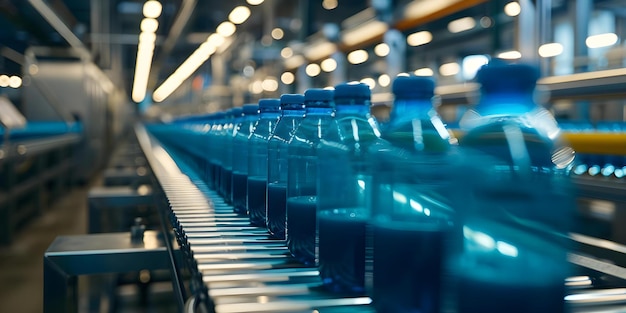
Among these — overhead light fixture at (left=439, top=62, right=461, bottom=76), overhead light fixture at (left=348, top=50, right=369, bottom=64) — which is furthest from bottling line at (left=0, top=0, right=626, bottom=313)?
overhead light fixture at (left=439, top=62, right=461, bottom=76)

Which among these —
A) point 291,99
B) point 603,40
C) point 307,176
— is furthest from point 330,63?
point 307,176

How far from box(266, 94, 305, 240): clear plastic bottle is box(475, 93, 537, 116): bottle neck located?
1.63 feet

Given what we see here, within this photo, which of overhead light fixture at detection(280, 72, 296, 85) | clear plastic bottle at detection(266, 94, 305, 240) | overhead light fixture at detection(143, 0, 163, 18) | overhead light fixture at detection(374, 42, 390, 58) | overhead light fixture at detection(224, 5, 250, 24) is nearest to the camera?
clear plastic bottle at detection(266, 94, 305, 240)

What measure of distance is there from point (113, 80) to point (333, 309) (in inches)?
740

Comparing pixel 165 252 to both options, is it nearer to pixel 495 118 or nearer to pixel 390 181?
pixel 390 181

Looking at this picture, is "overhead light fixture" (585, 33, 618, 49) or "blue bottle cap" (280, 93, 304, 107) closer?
"blue bottle cap" (280, 93, 304, 107)

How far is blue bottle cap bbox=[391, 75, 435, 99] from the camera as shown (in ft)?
2.07

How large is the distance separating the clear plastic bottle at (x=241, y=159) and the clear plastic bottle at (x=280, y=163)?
0.21 meters

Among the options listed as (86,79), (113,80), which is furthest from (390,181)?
(113,80)

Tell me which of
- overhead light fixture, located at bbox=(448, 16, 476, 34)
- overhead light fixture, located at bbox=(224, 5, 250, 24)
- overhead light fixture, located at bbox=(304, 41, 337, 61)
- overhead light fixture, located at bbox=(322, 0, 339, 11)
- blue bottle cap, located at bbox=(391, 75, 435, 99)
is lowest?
blue bottle cap, located at bbox=(391, 75, 435, 99)

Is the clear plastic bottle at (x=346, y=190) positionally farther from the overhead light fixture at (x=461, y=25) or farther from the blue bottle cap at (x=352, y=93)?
the overhead light fixture at (x=461, y=25)

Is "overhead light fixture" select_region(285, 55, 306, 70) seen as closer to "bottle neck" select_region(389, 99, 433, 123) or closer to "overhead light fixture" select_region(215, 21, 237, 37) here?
"overhead light fixture" select_region(215, 21, 237, 37)

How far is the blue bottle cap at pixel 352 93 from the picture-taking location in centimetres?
74

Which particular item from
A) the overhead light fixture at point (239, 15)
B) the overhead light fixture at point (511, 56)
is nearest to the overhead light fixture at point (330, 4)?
the overhead light fixture at point (239, 15)
